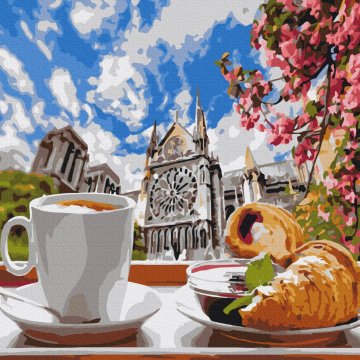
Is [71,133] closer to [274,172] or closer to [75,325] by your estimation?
[274,172]

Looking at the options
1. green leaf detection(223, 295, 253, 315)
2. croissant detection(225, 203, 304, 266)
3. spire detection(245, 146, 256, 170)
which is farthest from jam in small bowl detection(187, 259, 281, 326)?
spire detection(245, 146, 256, 170)

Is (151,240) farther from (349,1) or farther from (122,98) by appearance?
(349,1)

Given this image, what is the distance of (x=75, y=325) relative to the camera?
15.9 inches

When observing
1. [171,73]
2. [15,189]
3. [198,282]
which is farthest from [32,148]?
[198,282]

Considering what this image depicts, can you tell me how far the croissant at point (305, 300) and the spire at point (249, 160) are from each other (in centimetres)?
74

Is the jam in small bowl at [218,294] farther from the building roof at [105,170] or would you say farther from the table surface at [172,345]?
the building roof at [105,170]

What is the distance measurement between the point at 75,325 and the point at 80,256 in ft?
0.19

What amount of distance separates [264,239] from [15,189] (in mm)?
782

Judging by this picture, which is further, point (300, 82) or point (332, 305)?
point (300, 82)

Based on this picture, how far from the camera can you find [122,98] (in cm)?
133

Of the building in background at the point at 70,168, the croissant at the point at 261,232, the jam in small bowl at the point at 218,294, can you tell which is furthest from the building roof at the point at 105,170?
the jam in small bowl at the point at 218,294

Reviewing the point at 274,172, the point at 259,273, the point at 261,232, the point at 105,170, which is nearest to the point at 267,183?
the point at 274,172

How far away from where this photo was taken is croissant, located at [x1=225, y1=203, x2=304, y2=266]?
552 mm

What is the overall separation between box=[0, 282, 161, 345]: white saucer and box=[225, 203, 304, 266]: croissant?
13cm
